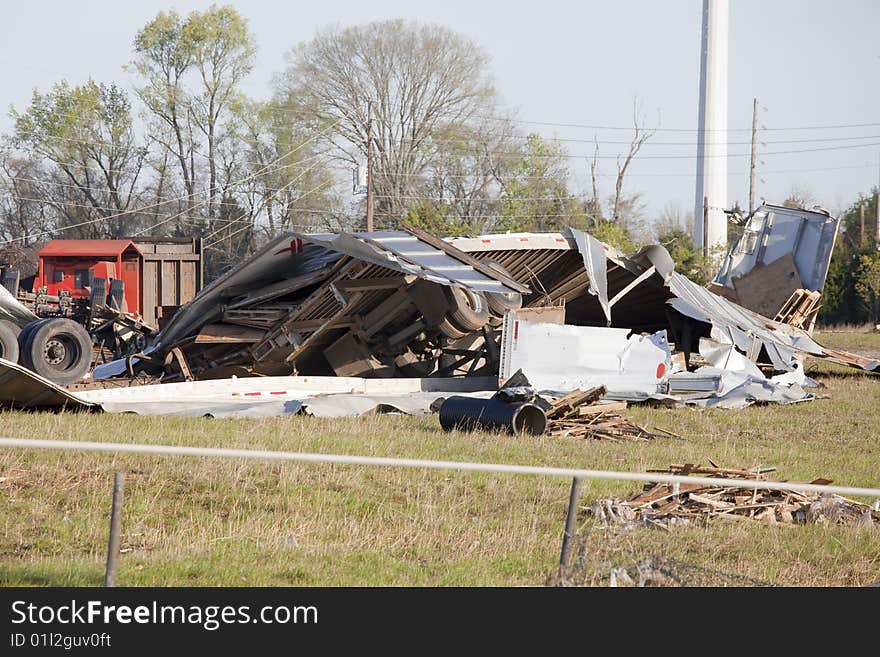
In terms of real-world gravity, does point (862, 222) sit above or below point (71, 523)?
above

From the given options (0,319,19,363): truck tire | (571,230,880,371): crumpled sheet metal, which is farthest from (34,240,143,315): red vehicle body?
(571,230,880,371): crumpled sheet metal

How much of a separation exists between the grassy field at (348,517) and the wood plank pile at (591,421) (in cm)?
77

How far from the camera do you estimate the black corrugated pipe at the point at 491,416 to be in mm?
11609

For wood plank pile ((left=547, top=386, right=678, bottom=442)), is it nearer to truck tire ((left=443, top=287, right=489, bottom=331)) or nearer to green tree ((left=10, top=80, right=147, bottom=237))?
truck tire ((left=443, top=287, right=489, bottom=331))

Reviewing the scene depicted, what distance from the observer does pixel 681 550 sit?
684 centimetres

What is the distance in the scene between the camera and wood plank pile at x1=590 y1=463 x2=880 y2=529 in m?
7.78

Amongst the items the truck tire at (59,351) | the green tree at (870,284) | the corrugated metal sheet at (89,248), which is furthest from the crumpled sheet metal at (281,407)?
the green tree at (870,284)

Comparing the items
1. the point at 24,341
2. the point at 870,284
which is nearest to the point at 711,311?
the point at 24,341

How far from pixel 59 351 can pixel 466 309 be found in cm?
640

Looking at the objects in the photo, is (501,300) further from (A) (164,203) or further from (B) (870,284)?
(A) (164,203)
